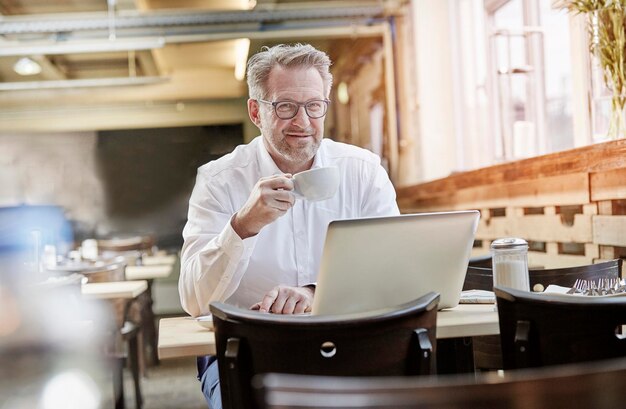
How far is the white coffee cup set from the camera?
1820 millimetres

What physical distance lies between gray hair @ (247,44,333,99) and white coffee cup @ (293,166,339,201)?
1.85 feet

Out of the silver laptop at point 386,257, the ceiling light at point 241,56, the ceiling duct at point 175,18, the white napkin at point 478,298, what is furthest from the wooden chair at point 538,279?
the ceiling light at point 241,56

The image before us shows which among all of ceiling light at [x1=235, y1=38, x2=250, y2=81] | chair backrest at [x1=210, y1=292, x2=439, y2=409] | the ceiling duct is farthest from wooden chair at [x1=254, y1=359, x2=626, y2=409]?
ceiling light at [x1=235, y1=38, x2=250, y2=81]

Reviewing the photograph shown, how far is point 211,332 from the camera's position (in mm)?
1663

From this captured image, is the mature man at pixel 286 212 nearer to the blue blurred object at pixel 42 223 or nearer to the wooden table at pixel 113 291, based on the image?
the wooden table at pixel 113 291

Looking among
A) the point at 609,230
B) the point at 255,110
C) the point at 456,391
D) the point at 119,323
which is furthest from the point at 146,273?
the point at 456,391

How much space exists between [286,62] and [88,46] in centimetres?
661

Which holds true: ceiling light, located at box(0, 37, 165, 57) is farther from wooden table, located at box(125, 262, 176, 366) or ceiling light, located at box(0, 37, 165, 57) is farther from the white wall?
the white wall

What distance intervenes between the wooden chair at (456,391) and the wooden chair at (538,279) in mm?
1261

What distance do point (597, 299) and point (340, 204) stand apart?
119cm

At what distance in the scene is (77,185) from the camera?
512 inches

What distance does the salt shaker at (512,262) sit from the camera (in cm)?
178

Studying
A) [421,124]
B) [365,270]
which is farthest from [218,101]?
[365,270]

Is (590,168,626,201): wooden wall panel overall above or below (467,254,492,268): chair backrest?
above
